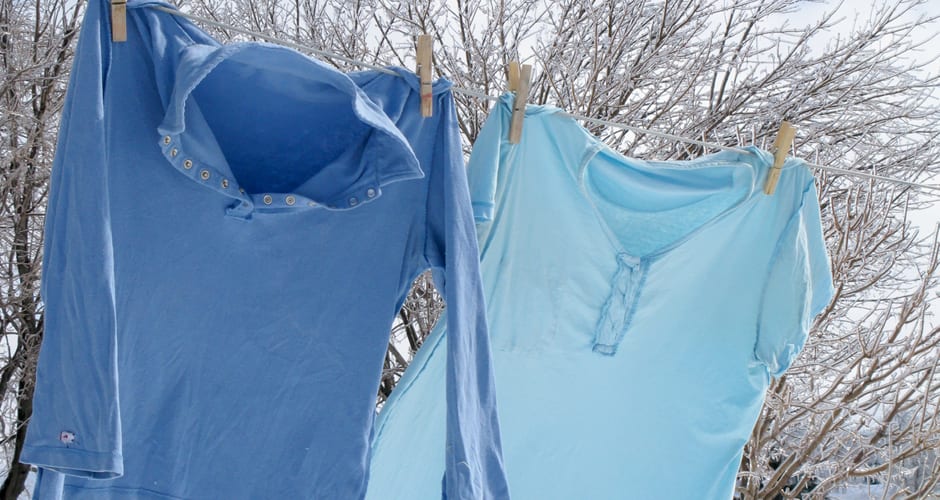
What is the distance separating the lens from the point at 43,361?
108 centimetres

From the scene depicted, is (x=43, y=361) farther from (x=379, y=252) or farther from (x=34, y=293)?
(x=34, y=293)

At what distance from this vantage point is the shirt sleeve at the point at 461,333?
1.22 metres

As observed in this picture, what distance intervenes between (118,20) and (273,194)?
1.09 feet

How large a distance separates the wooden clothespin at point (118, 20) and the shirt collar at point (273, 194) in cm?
9

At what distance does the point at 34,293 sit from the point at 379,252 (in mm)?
4537

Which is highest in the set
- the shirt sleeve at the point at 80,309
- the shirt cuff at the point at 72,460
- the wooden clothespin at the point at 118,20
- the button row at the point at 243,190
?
the wooden clothespin at the point at 118,20

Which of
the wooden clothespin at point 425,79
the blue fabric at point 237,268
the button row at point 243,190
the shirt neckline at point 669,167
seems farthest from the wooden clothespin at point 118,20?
the shirt neckline at point 669,167

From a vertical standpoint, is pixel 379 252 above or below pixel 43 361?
above

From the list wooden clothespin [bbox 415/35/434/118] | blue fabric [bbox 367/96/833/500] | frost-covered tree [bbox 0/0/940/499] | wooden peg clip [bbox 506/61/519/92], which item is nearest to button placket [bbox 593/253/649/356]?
blue fabric [bbox 367/96/833/500]

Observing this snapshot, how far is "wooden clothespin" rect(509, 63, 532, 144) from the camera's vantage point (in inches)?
58.1

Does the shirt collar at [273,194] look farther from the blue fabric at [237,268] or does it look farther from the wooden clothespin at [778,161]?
the wooden clothespin at [778,161]

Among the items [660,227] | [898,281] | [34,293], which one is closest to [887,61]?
[898,281]

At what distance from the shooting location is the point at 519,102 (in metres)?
1.50

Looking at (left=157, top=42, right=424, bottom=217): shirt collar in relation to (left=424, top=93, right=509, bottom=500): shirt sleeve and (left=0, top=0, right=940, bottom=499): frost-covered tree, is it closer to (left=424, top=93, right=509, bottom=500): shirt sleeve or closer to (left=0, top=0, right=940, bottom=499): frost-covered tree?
(left=424, top=93, right=509, bottom=500): shirt sleeve
